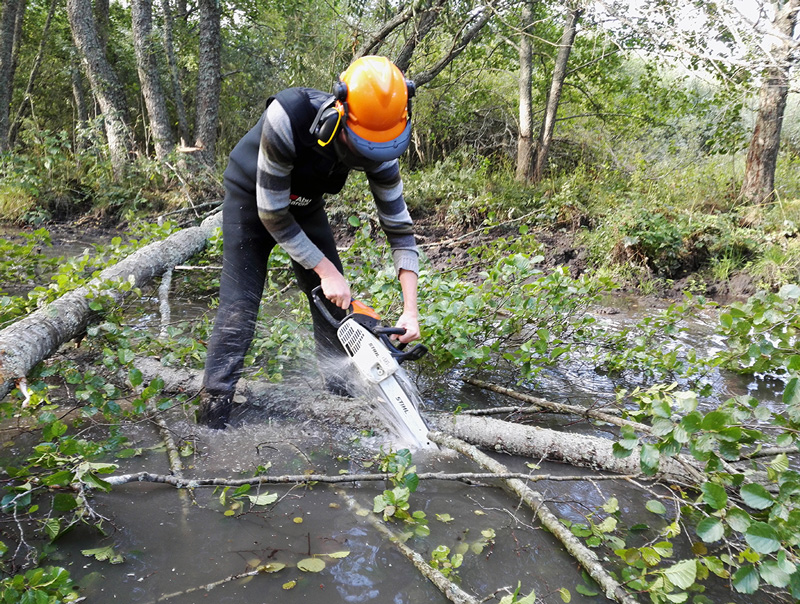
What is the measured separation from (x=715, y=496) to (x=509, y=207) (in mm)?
6885

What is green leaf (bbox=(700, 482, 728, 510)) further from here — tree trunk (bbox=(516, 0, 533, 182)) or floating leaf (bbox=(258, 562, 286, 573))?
tree trunk (bbox=(516, 0, 533, 182))

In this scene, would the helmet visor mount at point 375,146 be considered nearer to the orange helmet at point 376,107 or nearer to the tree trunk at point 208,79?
the orange helmet at point 376,107

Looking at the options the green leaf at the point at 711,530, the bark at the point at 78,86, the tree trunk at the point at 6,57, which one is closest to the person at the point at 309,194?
the green leaf at the point at 711,530

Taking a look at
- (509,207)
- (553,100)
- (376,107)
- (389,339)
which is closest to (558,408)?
(389,339)

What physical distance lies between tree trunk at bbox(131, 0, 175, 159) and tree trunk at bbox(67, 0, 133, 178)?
58 cm

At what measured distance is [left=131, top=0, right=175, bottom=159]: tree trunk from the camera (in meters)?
8.63

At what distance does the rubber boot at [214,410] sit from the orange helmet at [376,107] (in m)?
1.54

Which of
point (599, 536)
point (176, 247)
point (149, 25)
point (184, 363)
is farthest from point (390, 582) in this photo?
point (149, 25)

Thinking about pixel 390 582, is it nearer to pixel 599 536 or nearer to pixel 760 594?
pixel 599 536

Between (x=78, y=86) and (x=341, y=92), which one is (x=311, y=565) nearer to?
(x=341, y=92)

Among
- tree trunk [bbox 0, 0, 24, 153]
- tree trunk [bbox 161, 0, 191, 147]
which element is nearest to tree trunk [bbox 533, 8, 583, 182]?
tree trunk [bbox 161, 0, 191, 147]

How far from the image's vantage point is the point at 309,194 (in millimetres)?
2764

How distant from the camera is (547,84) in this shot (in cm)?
1108

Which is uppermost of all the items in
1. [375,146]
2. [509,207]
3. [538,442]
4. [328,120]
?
[328,120]
